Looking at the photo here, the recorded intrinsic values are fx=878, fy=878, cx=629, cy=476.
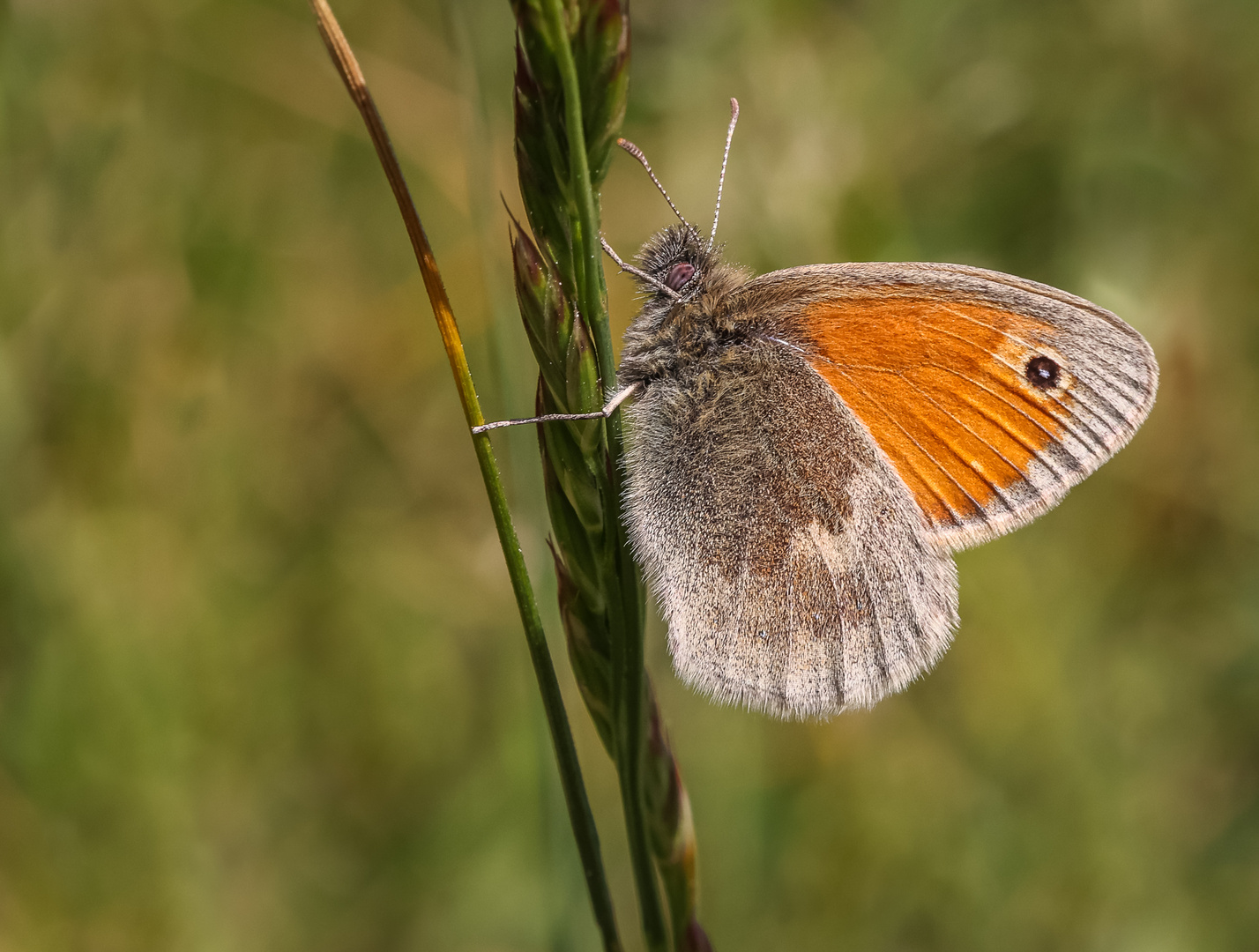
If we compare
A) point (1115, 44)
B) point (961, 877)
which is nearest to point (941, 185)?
point (1115, 44)

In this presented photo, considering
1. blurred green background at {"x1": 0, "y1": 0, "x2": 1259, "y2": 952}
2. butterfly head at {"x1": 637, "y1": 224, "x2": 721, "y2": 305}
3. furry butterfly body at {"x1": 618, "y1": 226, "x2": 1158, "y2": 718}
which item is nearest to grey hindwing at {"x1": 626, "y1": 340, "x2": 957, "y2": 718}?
furry butterfly body at {"x1": 618, "y1": 226, "x2": 1158, "y2": 718}

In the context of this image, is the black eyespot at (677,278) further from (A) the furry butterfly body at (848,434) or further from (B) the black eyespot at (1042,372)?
(B) the black eyespot at (1042,372)

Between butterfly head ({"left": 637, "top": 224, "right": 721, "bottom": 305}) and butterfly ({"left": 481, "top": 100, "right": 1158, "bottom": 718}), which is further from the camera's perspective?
butterfly head ({"left": 637, "top": 224, "right": 721, "bottom": 305})

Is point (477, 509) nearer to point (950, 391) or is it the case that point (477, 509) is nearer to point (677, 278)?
point (677, 278)

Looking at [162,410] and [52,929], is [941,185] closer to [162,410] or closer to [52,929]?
[162,410]

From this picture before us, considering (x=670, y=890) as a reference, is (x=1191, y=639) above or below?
below

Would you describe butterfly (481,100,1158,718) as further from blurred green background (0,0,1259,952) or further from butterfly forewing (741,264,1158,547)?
blurred green background (0,0,1259,952)

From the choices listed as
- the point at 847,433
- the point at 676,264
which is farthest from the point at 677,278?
the point at 847,433
